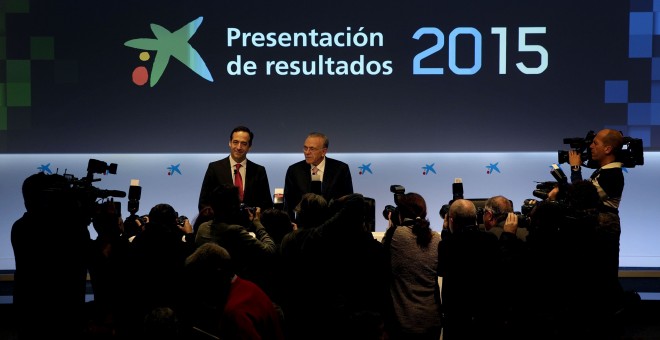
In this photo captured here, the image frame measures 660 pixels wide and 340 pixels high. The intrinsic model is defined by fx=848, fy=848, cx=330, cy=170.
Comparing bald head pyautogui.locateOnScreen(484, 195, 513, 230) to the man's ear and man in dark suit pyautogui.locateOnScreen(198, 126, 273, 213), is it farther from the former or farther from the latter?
man in dark suit pyautogui.locateOnScreen(198, 126, 273, 213)

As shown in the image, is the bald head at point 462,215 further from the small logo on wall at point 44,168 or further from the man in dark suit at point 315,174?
the small logo on wall at point 44,168

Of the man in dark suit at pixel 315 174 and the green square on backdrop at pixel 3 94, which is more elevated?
the green square on backdrop at pixel 3 94

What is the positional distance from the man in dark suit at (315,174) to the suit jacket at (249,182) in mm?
159

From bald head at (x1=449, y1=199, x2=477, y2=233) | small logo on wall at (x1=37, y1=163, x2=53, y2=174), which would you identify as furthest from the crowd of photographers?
small logo on wall at (x1=37, y1=163, x2=53, y2=174)

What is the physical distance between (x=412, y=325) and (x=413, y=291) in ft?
0.56

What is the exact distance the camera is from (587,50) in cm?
687

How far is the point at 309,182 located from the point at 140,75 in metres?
1.96

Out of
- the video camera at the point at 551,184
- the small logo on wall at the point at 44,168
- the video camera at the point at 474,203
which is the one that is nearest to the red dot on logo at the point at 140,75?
the small logo on wall at the point at 44,168

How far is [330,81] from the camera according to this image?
6973 mm

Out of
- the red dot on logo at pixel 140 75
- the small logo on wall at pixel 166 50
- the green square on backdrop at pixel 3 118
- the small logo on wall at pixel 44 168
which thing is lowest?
the small logo on wall at pixel 44 168

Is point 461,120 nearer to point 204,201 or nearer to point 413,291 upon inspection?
point 204,201

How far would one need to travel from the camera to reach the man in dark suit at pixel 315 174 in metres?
5.88

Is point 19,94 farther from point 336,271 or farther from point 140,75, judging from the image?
point 336,271

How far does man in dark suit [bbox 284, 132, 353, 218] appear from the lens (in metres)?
5.88
